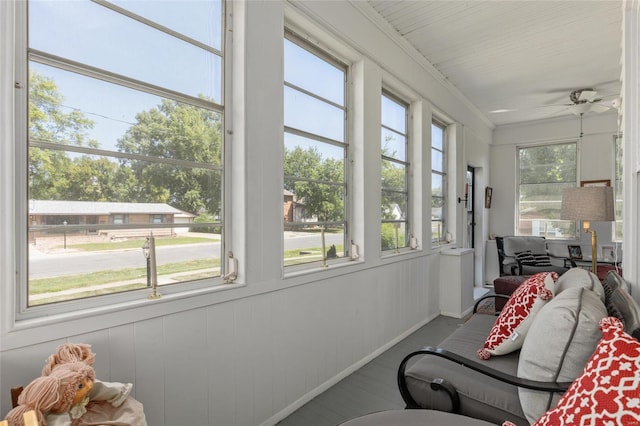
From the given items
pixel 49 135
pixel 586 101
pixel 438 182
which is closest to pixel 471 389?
pixel 49 135

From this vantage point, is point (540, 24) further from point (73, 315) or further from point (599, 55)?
point (73, 315)

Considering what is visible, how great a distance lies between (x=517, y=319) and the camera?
1813 millimetres

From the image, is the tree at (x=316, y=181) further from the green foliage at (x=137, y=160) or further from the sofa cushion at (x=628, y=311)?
the sofa cushion at (x=628, y=311)

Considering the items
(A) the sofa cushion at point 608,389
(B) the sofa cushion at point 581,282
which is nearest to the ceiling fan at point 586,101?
(B) the sofa cushion at point 581,282

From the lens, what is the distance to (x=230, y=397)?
69.4 inches

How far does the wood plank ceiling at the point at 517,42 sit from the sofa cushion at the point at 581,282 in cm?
Answer: 225

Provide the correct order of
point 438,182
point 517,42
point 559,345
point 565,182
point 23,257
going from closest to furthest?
point 23,257 → point 559,345 → point 517,42 → point 438,182 → point 565,182

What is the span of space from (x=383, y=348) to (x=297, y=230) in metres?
1.55

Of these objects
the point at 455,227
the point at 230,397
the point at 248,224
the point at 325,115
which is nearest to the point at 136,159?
the point at 248,224

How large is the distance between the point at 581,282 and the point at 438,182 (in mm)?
2915

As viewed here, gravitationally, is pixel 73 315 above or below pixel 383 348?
above

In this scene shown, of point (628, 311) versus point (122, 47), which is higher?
point (122, 47)

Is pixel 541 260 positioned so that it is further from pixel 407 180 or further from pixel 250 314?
pixel 250 314

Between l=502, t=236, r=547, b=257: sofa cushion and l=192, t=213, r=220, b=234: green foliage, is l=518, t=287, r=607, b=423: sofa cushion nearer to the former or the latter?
l=192, t=213, r=220, b=234: green foliage
